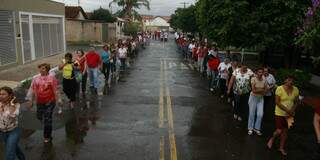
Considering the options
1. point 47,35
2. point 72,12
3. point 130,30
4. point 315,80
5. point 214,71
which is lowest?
point 315,80

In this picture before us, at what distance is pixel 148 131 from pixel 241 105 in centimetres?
296

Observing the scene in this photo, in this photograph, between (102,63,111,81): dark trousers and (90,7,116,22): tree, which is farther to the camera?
(90,7,116,22): tree

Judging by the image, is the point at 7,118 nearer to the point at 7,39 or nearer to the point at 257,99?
the point at 257,99

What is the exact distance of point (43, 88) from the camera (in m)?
8.66

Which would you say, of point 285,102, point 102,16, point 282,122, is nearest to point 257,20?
point 285,102

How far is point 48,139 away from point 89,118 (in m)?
2.28

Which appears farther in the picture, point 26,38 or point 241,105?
point 26,38

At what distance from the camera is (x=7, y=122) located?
6.59 m

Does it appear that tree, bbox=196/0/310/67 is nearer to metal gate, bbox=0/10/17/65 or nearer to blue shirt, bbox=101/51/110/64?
blue shirt, bbox=101/51/110/64

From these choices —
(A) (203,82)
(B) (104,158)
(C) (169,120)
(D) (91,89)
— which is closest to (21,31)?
(D) (91,89)

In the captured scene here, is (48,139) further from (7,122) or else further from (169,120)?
(169,120)

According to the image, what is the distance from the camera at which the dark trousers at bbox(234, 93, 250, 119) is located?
11.0 metres

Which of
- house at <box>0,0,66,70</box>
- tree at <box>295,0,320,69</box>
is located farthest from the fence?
tree at <box>295,0,320,69</box>

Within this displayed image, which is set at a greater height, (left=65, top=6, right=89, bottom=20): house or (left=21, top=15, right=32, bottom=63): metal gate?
(left=65, top=6, right=89, bottom=20): house
